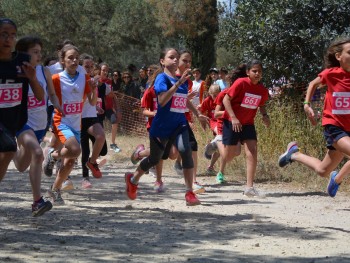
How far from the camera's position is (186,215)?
7.55 m

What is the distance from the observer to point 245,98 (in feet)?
31.7

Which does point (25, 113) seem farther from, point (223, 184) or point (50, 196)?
point (223, 184)

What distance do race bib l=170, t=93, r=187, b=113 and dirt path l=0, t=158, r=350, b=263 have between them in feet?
3.44

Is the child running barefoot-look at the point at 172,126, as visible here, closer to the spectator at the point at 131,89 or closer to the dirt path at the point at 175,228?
the dirt path at the point at 175,228

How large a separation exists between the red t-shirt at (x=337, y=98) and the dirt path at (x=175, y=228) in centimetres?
98

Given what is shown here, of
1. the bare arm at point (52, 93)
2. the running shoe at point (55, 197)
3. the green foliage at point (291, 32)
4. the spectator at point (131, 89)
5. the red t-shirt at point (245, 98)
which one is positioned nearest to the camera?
the bare arm at point (52, 93)

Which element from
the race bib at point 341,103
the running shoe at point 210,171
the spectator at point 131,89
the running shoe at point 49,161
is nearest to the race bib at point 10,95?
the race bib at point 341,103

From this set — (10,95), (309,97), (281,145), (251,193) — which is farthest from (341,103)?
(281,145)

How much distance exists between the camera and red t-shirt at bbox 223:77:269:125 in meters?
9.66

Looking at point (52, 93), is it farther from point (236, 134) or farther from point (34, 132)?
point (236, 134)

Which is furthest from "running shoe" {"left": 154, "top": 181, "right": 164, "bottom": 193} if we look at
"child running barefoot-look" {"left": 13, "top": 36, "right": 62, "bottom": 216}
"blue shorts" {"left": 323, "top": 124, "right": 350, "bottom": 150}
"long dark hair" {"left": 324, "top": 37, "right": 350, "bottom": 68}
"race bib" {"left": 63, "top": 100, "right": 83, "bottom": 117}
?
"long dark hair" {"left": 324, "top": 37, "right": 350, "bottom": 68}

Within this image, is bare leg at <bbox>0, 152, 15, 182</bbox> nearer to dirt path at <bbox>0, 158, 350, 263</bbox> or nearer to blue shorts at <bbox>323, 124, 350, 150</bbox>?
dirt path at <bbox>0, 158, 350, 263</bbox>

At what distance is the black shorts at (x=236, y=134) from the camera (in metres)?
9.60

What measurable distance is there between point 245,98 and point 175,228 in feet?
10.8
